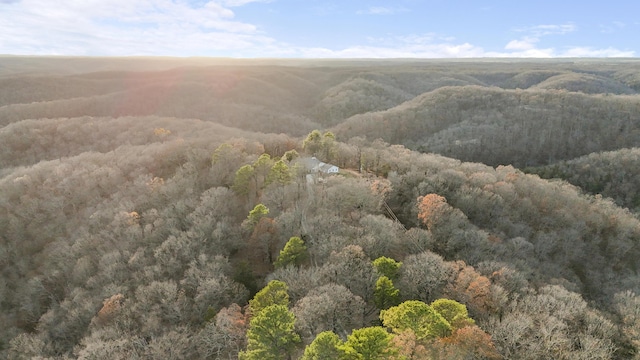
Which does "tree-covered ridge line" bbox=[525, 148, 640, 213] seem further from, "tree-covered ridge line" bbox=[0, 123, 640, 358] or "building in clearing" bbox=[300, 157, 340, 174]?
"building in clearing" bbox=[300, 157, 340, 174]

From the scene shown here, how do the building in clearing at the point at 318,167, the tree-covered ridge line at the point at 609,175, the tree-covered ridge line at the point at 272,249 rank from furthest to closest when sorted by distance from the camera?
1. the tree-covered ridge line at the point at 609,175
2. the building in clearing at the point at 318,167
3. the tree-covered ridge line at the point at 272,249

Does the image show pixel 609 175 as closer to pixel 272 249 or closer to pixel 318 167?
pixel 318 167

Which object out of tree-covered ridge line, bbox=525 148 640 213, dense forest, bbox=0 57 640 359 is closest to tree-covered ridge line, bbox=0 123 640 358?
dense forest, bbox=0 57 640 359

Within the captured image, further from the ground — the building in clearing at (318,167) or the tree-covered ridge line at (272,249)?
the building in clearing at (318,167)

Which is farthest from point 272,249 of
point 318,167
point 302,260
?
point 318,167

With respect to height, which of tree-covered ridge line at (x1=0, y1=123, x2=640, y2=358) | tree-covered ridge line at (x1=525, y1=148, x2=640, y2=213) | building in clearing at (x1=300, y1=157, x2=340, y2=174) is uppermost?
building in clearing at (x1=300, y1=157, x2=340, y2=174)

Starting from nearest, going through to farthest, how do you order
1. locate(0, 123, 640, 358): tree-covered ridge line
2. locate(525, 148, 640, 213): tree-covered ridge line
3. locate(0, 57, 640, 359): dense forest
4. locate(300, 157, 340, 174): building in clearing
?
locate(0, 57, 640, 359): dense forest → locate(0, 123, 640, 358): tree-covered ridge line → locate(300, 157, 340, 174): building in clearing → locate(525, 148, 640, 213): tree-covered ridge line

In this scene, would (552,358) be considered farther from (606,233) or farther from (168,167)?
(168,167)

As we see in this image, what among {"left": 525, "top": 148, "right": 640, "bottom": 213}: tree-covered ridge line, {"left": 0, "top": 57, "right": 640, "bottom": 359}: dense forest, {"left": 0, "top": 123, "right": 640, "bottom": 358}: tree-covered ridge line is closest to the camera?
{"left": 0, "top": 57, "right": 640, "bottom": 359}: dense forest

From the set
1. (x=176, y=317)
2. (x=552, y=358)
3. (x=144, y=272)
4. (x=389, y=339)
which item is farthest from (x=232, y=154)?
(x=552, y=358)

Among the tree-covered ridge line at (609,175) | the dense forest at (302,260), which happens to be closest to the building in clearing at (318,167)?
the dense forest at (302,260)

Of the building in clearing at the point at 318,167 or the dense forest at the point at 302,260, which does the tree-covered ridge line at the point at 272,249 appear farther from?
the building in clearing at the point at 318,167
